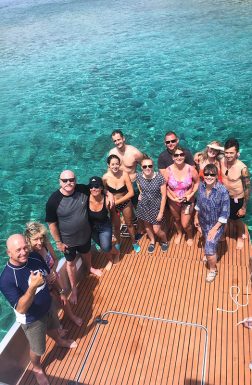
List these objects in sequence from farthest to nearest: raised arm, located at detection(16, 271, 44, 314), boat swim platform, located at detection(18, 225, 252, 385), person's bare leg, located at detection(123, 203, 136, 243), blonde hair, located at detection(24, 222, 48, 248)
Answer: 1. person's bare leg, located at detection(123, 203, 136, 243)
2. boat swim platform, located at detection(18, 225, 252, 385)
3. blonde hair, located at detection(24, 222, 48, 248)
4. raised arm, located at detection(16, 271, 44, 314)

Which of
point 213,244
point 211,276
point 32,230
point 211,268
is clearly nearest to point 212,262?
point 211,268

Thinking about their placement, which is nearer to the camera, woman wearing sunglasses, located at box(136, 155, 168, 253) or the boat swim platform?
the boat swim platform

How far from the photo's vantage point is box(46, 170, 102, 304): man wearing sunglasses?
486 cm

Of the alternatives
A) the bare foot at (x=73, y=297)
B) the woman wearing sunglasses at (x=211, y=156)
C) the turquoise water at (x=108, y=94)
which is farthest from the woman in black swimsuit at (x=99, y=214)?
the turquoise water at (x=108, y=94)

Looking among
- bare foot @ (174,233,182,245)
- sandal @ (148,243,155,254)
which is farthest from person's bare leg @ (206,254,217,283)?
sandal @ (148,243,155,254)

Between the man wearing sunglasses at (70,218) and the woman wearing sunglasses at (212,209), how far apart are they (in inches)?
75.3

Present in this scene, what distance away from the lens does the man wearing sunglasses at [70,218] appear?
191 inches

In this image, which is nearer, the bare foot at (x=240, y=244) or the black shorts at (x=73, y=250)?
the black shorts at (x=73, y=250)

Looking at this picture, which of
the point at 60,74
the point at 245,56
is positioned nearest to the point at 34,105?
the point at 60,74

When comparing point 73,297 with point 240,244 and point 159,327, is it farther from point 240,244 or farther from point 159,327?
point 240,244

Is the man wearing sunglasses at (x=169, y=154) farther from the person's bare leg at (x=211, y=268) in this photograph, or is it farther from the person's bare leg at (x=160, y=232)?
the person's bare leg at (x=211, y=268)

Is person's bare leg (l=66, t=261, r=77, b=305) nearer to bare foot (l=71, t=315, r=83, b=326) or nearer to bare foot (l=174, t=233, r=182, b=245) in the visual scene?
bare foot (l=71, t=315, r=83, b=326)

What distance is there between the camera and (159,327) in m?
4.85

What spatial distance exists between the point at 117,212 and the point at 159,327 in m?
2.15
